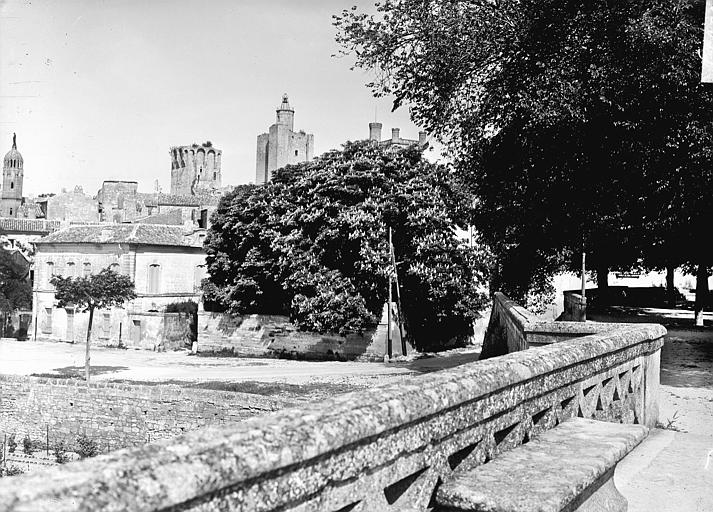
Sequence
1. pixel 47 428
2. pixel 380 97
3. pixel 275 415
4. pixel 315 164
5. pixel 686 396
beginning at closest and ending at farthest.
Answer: pixel 275 415, pixel 686 396, pixel 380 97, pixel 47 428, pixel 315 164

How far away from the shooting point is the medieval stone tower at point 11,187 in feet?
375

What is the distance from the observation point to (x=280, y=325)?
3850 centimetres

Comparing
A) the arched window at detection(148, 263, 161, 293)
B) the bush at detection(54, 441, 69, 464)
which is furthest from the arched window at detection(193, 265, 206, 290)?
the bush at detection(54, 441, 69, 464)

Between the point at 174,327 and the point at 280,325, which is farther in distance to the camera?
the point at 174,327

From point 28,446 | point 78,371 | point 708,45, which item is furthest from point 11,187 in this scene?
point 708,45

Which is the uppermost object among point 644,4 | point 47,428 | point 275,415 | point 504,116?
point 644,4

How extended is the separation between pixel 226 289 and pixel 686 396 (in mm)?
31640

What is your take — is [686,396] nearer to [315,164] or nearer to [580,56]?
[580,56]

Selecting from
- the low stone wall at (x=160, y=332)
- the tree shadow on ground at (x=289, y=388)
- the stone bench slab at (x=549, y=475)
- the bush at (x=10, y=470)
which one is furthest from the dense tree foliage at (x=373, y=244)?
the stone bench slab at (x=549, y=475)

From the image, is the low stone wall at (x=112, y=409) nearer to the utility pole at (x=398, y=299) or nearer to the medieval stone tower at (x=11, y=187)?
the utility pole at (x=398, y=299)

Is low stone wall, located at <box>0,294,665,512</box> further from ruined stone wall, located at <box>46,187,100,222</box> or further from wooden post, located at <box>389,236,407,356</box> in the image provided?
ruined stone wall, located at <box>46,187,100,222</box>

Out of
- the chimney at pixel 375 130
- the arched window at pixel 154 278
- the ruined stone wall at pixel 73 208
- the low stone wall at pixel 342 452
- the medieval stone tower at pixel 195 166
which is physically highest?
the medieval stone tower at pixel 195 166

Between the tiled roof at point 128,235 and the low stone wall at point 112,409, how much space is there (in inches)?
915

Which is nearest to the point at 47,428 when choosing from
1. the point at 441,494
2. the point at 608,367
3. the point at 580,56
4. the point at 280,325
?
the point at 280,325
